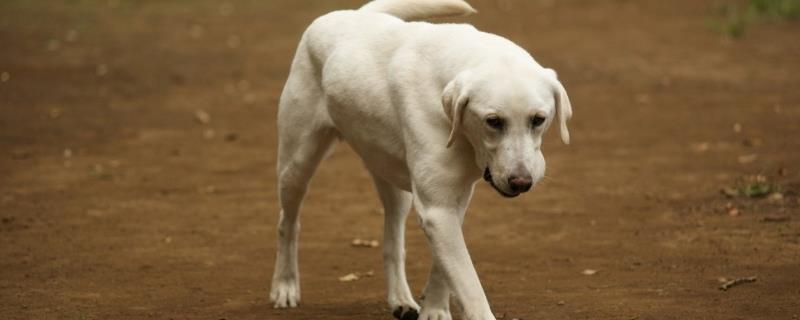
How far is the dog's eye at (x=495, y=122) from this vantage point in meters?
5.16

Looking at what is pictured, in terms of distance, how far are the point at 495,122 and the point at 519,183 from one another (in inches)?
10.2

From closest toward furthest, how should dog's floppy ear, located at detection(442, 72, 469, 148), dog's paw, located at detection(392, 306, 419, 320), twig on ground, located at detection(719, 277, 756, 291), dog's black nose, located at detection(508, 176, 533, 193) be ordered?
1. dog's black nose, located at detection(508, 176, 533, 193)
2. dog's floppy ear, located at detection(442, 72, 469, 148)
3. dog's paw, located at detection(392, 306, 419, 320)
4. twig on ground, located at detection(719, 277, 756, 291)

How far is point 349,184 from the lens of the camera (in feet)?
33.4

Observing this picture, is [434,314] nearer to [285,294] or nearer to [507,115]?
[285,294]

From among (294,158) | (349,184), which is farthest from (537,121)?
(349,184)

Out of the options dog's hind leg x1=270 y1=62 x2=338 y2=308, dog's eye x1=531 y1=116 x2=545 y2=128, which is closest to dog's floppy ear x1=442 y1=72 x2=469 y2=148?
dog's eye x1=531 y1=116 x2=545 y2=128

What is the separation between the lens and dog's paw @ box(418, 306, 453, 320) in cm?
602

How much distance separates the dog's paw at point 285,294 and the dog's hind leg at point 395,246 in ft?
1.64

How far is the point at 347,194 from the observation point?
32.3 feet

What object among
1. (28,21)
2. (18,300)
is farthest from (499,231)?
(28,21)

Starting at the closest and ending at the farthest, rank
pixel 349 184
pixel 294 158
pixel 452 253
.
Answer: pixel 452 253, pixel 294 158, pixel 349 184

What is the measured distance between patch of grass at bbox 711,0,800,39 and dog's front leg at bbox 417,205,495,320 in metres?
11.2

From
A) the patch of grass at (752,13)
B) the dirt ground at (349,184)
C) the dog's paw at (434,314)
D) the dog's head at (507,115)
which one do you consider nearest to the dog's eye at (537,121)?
the dog's head at (507,115)

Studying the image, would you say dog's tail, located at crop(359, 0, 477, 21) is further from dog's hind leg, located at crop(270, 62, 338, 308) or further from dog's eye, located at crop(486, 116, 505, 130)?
dog's eye, located at crop(486, 116, 505, 130)
